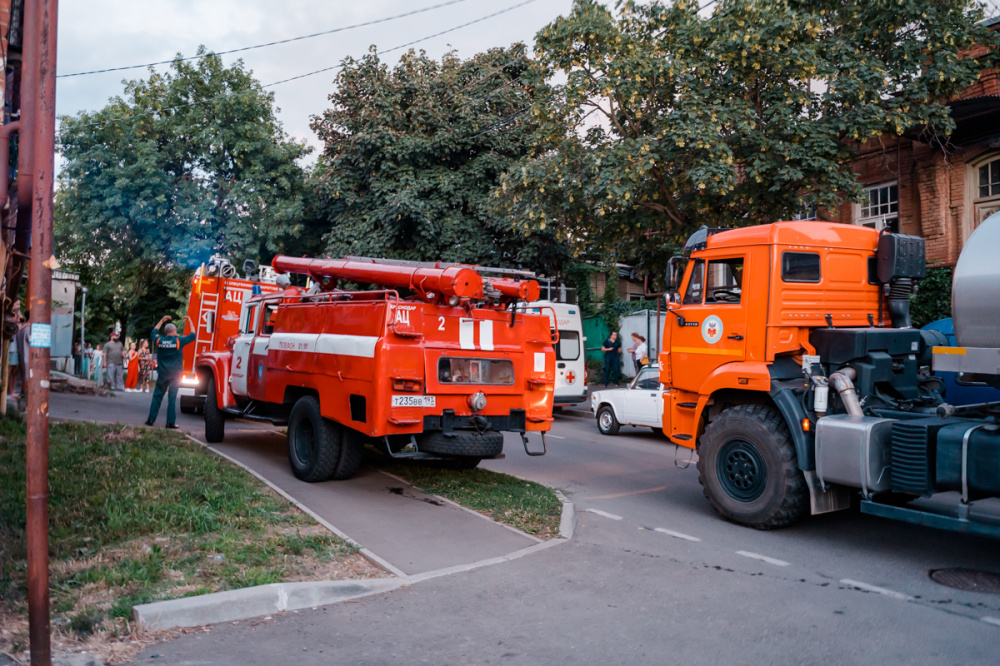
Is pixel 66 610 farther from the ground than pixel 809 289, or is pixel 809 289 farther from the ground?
pixel 809 289

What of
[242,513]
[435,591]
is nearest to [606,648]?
[435,591]

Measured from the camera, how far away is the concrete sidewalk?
20.6ft

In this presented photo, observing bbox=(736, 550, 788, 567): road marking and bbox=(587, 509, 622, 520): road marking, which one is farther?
bbox=(587, 509, 622, 520): road marking

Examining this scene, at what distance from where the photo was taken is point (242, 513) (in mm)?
6871

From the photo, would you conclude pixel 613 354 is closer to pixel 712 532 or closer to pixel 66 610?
pixel 712 532

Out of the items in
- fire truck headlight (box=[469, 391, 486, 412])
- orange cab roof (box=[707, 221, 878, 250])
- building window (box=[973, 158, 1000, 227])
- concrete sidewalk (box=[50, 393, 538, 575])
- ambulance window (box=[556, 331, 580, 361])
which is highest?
building window (box=[973, 158, 1000, 227])

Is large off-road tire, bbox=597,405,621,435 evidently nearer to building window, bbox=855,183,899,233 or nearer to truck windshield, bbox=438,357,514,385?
truck windshield, bbox=438,357,514,385

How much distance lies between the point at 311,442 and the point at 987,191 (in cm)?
1613

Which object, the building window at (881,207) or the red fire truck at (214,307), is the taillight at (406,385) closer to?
the red fire truck at (214,307)

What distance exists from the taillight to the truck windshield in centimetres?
34

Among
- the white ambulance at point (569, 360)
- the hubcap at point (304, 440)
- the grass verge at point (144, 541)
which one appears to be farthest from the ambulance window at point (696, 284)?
the white ambulance at point (569, 360)

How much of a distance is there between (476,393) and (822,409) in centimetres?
344

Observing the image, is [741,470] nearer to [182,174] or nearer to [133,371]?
[182,174]

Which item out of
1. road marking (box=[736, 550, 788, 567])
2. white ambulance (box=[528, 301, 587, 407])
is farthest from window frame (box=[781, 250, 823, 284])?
white ambulance (box=[528, 301, 587, 407])
